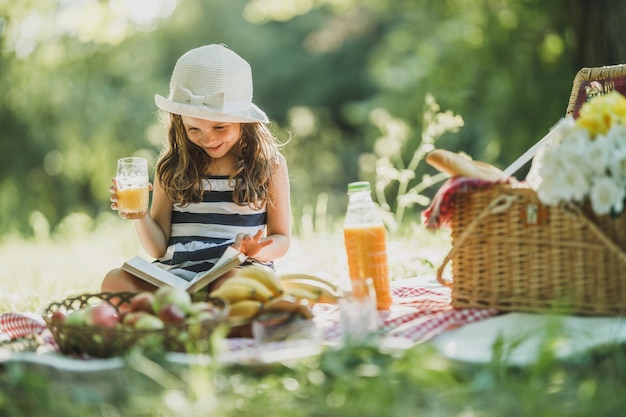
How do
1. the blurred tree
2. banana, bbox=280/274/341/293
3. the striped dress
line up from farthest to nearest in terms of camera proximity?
the blurred tree → the striped dress → banana, bbox=280/274/341/293

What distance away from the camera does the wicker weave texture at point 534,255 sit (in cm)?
275

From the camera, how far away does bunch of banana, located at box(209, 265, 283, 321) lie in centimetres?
272

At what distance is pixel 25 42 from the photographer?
1157cm

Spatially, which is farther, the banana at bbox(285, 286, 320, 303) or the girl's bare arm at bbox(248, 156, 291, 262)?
the girl's bare arm at bbox(248, 156, 291, 262)

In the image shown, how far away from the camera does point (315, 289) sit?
10.1 ft

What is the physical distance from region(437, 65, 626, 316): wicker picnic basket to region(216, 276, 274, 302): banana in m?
0.69

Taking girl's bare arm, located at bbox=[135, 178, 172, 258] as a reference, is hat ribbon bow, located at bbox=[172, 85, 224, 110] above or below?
above

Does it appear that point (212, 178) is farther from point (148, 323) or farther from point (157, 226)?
point (148, 323)

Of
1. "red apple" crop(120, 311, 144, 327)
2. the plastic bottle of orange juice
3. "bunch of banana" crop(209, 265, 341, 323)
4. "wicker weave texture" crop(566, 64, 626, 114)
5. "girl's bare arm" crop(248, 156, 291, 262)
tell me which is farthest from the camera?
"wicker weave texture" crop(566, 64, 626, 114)

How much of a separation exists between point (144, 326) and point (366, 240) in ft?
3.29

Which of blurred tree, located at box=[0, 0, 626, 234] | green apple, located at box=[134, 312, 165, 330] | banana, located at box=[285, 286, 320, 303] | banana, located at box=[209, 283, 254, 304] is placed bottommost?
banana, located at box=[285, 286, 320, 303]

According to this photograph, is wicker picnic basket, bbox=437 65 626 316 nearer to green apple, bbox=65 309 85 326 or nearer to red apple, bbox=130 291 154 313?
red apple, bbox=130 291 154 313

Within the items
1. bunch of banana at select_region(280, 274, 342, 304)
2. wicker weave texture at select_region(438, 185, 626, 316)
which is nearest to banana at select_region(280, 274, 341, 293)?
bunch of banana at select_region(280, 274, 342, 304)

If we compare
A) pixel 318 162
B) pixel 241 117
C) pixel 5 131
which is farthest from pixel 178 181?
pixel 318 162
